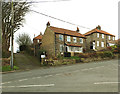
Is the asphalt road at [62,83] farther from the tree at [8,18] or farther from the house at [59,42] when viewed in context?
the house at [59,42]

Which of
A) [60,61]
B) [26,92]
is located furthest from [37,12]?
[60,61]

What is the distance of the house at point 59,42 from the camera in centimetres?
2761

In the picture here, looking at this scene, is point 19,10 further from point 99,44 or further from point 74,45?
point 99,44

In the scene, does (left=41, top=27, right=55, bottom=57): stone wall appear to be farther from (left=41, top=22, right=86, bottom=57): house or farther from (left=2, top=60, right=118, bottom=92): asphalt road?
(left=2, top=60, right=118, bottom=92): asphalt road

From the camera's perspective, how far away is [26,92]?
522 cm

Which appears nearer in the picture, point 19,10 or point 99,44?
point 19,10

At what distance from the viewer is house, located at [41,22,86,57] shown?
27.6 metres

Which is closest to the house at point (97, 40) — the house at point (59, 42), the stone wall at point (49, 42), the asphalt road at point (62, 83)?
the house at point (59, 42)

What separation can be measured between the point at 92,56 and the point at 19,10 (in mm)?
18188

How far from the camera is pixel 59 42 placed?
28.2 m

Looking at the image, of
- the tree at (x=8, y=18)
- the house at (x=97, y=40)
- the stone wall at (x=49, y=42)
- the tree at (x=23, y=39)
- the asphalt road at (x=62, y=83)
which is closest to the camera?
the asphalt road at (x=62, y=83)

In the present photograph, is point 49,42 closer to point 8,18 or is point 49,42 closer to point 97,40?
point 8,18

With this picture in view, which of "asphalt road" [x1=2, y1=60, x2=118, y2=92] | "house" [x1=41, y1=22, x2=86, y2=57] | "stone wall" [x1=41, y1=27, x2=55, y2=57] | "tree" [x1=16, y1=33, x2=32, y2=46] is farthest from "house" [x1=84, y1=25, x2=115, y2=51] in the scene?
"asphalt road" [x1=2, y1=60, x2=118, y2=92]

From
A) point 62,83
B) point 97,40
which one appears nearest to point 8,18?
point 62,83
